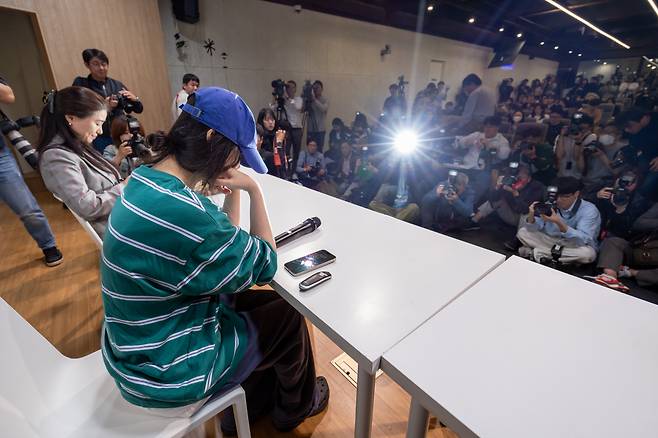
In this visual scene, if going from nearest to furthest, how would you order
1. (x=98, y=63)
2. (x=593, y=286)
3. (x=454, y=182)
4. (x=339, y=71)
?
(x=593, y=286), (x=98, y=63), (x=454, y=182), (x=339, y=71)

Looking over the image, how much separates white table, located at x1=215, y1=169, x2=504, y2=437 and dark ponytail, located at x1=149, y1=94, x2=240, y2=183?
0.33 m

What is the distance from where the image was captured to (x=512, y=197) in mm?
2707

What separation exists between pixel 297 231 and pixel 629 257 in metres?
2.30

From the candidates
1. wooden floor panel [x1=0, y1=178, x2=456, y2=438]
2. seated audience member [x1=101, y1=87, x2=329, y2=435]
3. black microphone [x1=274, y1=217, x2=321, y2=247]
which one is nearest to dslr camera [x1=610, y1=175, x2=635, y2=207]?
wooden floor panel [x1=0, y1=178, x2=456, y2=438]

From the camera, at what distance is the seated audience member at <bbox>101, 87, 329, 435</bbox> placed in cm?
62

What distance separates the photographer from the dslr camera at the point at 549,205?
6.79 ft

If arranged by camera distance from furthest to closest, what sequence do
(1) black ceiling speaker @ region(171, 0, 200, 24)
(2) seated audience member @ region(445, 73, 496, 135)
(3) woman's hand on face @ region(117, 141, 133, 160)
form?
1. (2) seated audience member @ region(445, 73, 496, 135)
2. (1) black ceiling speaker @ region(171, 0, 200, 24)
3. (3) woman's hand on face @ region(117, 141, 133, 160)

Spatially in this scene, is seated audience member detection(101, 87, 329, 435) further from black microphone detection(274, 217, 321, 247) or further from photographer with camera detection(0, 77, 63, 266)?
photographer with camera detection(0, 77, 63, 266)

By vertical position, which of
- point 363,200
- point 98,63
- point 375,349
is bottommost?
point 363,200

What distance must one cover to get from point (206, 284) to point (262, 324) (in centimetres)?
29

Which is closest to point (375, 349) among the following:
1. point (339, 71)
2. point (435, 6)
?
point (339, 71)

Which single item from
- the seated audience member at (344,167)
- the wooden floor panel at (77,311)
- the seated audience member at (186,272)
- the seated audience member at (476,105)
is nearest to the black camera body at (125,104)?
the wooden floor panel at (77,311)

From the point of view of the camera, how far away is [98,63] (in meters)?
2.45

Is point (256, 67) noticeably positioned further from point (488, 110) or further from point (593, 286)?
point (593, 286)
